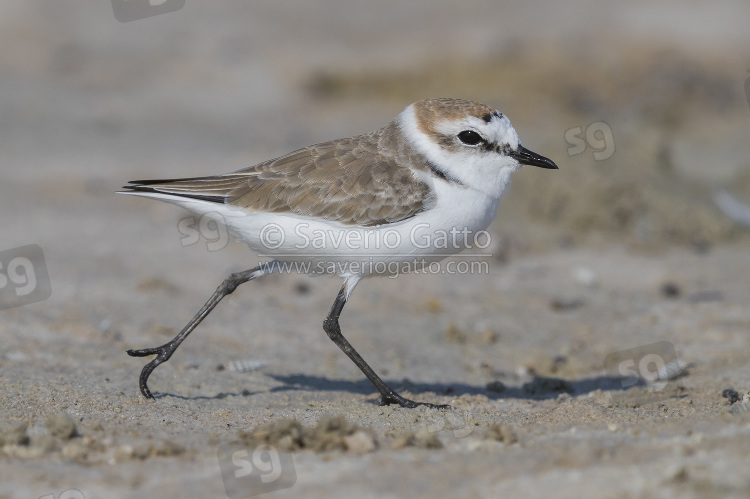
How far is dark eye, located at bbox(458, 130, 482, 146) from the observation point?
5.66 m

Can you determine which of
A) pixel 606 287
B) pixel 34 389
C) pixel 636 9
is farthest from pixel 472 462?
pixel 636 9

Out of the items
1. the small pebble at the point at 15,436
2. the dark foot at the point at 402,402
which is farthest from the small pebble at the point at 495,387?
the small pebble at the point at 15,436

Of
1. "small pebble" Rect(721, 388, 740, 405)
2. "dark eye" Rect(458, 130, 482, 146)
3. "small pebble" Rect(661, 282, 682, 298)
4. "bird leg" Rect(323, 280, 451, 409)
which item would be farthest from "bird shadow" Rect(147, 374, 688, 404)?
"small pebble" Rect(661, 282, 682, 298)

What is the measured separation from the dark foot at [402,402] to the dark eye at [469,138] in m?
1.78

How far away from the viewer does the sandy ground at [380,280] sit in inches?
164

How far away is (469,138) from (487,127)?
0.14 m

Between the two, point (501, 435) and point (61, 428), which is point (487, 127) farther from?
point (61, 428)

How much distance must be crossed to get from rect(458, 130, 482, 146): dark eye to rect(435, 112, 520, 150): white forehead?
3 centimetres

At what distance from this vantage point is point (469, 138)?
5.67 meters

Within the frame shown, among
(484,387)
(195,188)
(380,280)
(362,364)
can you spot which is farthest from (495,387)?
(380,280)

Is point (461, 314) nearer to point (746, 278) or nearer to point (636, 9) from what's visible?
point (746, 278)

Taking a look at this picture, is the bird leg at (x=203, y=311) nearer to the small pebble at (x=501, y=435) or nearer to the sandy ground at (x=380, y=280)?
the sandy ground at (x=380, y=280)

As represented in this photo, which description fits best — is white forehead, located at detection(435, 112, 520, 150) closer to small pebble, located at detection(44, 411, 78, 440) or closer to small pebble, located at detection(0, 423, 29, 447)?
small pebble, located at detection(44, 411, 78, 440)

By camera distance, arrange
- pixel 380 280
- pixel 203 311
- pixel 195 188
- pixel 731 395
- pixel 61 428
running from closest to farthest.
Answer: pixel 61 428, pixel 731 395, pixel 195 188, pixel 203 311, pixel 380 280
